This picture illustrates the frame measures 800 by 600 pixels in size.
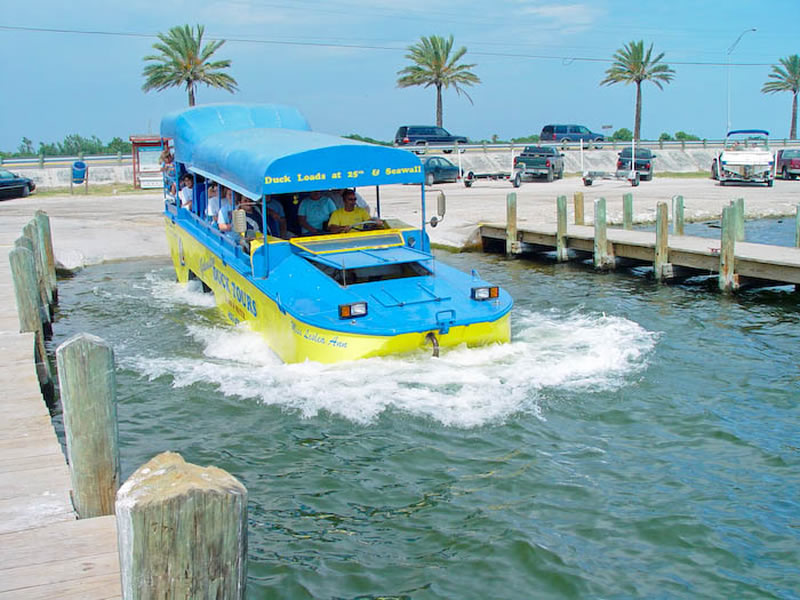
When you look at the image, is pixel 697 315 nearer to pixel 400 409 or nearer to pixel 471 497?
pixel 400 409

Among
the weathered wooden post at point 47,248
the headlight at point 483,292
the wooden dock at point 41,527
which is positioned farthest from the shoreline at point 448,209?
the wooden dock at point 41,527

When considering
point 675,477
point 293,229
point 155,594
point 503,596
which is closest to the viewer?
point 155,594

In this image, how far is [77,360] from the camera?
4902mm

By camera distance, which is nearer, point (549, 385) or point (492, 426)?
point (492, 426)

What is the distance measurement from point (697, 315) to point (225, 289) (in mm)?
7847

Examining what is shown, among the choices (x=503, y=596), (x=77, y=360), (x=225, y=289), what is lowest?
(x=503, y=596)

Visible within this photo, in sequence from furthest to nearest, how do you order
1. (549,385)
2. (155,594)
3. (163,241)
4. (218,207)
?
(163,241) → (218,207) → (549,385) → (155,594)

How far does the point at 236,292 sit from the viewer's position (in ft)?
40.3

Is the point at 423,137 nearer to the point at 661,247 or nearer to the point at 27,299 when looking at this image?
the point at 661,247

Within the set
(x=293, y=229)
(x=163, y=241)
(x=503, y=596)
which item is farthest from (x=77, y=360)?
(x=163, y=241)

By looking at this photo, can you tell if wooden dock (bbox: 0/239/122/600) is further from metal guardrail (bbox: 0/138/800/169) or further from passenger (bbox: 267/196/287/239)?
metal guardrail (bbox: 0/138/800/169)

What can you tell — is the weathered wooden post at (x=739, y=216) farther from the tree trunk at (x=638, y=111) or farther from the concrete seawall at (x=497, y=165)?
the tree trunk at (x=638, y=111)

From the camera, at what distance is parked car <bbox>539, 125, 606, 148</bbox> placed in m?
56.2

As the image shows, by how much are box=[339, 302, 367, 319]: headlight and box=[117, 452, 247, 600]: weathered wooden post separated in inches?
256
